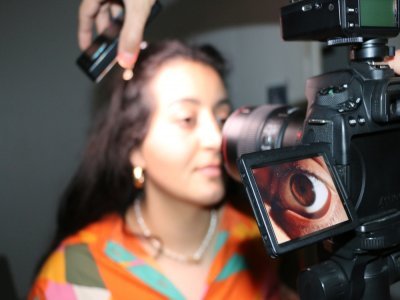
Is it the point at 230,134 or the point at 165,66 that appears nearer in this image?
the point at 230,134

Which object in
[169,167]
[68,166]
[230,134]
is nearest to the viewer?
[230,134]

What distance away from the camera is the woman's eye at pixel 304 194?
17.9 inches

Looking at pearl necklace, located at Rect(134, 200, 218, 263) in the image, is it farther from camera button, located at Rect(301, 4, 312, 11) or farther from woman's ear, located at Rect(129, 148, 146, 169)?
camera button, located at Rect(301, 4, 312, 11)

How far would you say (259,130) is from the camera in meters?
0.67

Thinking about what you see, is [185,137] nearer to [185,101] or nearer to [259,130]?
[185,101]

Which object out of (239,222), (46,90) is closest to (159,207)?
(239,222)

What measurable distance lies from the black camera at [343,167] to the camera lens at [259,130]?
0.31 ft

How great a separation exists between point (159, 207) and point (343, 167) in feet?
1.68

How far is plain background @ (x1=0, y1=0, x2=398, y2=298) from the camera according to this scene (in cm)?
82

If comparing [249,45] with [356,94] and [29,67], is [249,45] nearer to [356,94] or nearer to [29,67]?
[29,67]

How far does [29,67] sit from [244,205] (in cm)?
57

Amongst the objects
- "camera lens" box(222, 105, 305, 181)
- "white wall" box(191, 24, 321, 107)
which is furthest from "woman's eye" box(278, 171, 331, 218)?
"white wall" box(191, 24, 321, 107)

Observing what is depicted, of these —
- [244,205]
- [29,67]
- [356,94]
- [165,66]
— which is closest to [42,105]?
[29,67]

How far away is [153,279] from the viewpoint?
85 cm
